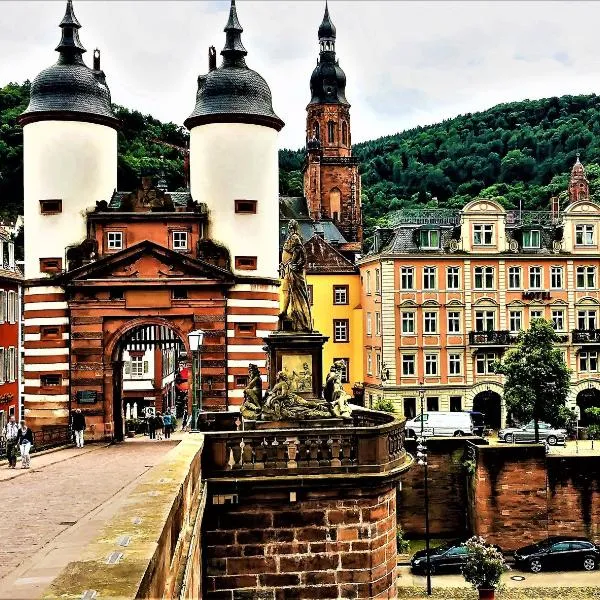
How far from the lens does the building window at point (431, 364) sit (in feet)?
176

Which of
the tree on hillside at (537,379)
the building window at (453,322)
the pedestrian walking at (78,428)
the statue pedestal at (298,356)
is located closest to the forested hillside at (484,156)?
the building window at (453,322)

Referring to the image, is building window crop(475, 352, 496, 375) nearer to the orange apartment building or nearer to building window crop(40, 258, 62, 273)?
the orange apartment building

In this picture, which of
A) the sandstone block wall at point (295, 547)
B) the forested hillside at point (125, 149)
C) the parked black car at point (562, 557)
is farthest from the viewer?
the forested hillside at point (125, 149)

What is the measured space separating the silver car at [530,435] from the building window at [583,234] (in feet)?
42.3

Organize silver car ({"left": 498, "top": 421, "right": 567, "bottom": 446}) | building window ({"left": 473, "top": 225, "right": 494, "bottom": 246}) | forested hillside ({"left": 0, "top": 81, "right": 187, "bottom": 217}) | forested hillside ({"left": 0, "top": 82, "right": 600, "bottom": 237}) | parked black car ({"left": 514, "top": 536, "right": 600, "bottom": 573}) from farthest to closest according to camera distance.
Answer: forested hillside ({"left": 0, "top": 82, "right": 600, "bottom": 237}) < forested hillside ({"left": 0, "top": 81, "right": 187, "bottom": 217}) < building window ({"left": 473, "top": 225, "right": 494, "bottom": 246}) < silver car ({"left": 498, "top": 421, "right": 567, "bottom": 446}) < parked black car ({"left": 514, "top": 536, "right": 600, "bottom": 573})

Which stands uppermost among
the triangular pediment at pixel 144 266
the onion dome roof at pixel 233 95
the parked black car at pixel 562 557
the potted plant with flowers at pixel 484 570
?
the onion dome roof at pixel 233 95

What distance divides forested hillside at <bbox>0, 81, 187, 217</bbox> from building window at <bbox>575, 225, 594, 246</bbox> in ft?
145

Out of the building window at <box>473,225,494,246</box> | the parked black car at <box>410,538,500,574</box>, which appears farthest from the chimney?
the parked black car at <box>410,538,500,574</box>

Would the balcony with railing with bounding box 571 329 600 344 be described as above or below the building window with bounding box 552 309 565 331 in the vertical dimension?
below

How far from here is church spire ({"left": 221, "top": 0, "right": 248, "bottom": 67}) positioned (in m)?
36.6

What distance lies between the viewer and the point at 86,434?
3419 centimetres

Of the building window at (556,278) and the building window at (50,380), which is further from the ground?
the building window at (556,278)

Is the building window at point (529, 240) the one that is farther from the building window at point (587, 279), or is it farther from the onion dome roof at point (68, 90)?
the onion dome roof at point (68, 90)

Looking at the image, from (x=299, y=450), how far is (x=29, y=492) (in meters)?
5.47
